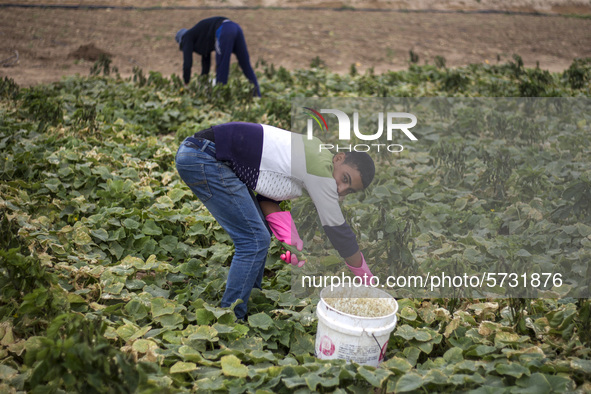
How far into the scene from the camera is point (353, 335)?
230 centimetres

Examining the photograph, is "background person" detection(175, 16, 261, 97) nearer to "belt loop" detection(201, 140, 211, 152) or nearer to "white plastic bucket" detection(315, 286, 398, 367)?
"belt loop" detection(201, 140, 211, 152)

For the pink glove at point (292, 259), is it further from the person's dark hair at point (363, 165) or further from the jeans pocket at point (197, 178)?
the person's dark hair at point (363, 165)

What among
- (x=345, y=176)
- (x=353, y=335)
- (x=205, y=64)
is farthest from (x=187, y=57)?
(x=353, y=335)

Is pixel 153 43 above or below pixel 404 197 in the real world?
above

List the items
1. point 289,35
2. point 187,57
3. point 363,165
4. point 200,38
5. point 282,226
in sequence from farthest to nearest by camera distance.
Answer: point 289,35
point 187,57
point 200,38
point 282,226
point 363,165

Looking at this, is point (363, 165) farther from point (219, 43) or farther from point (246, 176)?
point (219, 43)

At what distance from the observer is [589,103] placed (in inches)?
253

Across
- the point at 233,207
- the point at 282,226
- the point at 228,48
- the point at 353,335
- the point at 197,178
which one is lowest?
the point at 353,335

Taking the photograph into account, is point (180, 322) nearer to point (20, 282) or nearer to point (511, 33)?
point (20, 282)

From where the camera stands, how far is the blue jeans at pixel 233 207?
2.70 metres

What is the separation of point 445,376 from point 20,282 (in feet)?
6.21

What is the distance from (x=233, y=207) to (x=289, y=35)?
9846 mm

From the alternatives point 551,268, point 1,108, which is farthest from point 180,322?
point 1,108

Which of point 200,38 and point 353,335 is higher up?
point 200,38
